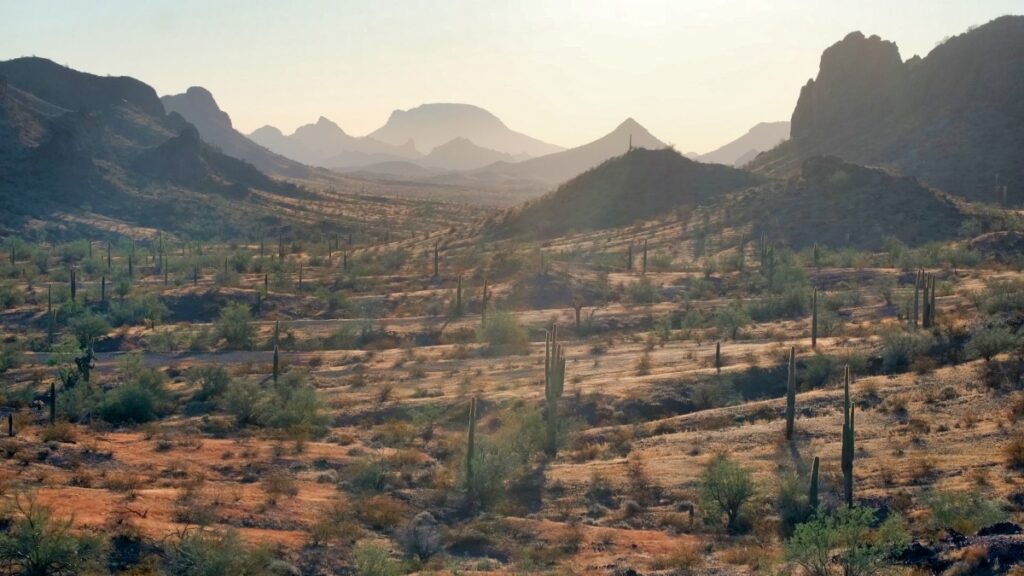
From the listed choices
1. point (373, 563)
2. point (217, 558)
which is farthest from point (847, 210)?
point (217, 558)

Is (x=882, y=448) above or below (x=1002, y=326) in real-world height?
below

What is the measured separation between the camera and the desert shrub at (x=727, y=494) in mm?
18906

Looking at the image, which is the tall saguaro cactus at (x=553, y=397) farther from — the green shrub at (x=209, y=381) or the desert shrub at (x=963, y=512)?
the green shrub at (x=209, y=381)

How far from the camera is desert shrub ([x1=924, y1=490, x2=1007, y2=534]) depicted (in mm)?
15867

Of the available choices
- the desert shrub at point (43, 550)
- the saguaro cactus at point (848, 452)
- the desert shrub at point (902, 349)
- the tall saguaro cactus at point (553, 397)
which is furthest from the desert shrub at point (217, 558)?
the desert shrub at point (902, 349)

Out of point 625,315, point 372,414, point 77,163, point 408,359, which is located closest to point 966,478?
point 372,414

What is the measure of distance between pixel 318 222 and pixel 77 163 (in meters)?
25.9

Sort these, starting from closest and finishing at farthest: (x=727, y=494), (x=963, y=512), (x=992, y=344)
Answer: (x=963, y=512), (x=727, y=494), (x=992, y=344)

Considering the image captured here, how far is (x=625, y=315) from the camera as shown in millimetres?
45125

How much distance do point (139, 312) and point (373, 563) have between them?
118 feet

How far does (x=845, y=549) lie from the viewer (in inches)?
581

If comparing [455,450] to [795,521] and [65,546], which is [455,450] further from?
[65,546]

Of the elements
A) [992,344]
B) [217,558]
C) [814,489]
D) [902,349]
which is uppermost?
[992,344]

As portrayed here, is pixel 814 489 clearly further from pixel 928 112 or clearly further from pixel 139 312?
pixel 928 112
